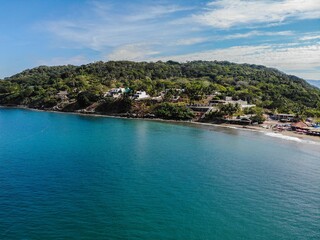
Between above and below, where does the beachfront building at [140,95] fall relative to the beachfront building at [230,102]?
above

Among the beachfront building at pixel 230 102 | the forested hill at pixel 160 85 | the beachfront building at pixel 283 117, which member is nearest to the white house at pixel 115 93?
the forested hill at pixel 160 85

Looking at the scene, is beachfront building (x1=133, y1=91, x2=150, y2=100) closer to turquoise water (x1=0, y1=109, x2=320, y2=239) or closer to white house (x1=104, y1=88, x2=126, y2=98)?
white house (x1=104, y1=88, x2=126, y2=98)

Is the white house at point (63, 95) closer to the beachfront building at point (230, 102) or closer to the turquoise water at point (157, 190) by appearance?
the beachfront building at point (230, 102)

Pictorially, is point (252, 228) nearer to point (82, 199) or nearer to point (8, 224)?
point (82, 199)

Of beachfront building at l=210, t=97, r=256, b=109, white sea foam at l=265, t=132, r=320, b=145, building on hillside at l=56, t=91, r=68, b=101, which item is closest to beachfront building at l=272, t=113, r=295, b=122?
beachfront building at l=210, t=97, r=256, b=109

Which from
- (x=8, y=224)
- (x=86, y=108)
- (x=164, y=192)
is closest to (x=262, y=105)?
(x=86, y=108)

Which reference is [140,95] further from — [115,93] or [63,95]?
[63,95]
